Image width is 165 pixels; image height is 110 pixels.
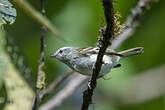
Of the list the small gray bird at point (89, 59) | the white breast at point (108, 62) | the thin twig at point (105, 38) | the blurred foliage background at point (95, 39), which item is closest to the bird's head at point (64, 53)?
the small gray bird at point (89, 59)

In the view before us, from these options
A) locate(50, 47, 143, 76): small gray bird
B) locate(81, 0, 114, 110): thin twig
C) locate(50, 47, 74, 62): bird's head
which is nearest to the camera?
locate(81, 0, 114, 110): thin twig

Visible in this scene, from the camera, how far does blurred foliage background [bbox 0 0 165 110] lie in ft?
16.0

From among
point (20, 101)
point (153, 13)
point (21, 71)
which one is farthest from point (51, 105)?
point (153, 13)

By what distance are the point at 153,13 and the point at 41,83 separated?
8.75ft

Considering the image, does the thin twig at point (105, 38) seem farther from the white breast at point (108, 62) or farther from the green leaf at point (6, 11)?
the white breast at point (108, 62)

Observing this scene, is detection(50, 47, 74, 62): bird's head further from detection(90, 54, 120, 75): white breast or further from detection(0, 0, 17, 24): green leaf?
detection(0, 0, 17, 24): green leaf

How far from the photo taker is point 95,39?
4.96 meters

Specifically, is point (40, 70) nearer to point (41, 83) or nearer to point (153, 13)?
point (41, 83)

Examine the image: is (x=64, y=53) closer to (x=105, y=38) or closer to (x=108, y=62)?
(x=108, y=62)

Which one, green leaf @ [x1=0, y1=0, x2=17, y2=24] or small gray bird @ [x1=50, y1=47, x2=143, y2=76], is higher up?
small gray bird @ [x1=50, y1=47, x2=143, y2=76]

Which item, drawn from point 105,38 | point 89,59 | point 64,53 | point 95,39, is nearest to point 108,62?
point 89,59

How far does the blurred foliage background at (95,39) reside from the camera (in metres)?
4.88

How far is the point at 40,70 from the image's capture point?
315 centimetres

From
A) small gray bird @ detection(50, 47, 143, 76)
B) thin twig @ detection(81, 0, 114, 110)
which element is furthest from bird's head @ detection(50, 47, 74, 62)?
thin twig @ detection(81, 0, 114, 110)
